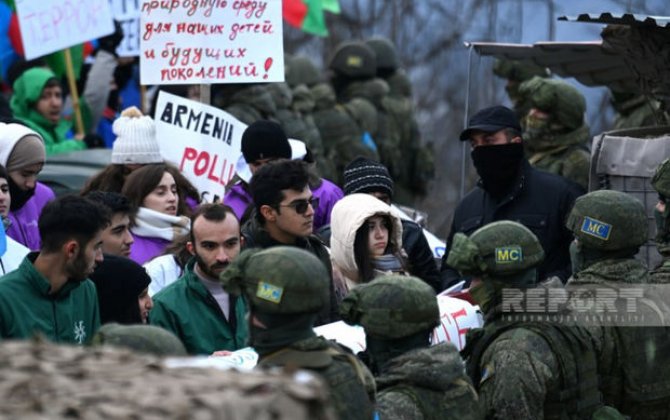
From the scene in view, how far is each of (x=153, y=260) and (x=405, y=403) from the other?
2824mm

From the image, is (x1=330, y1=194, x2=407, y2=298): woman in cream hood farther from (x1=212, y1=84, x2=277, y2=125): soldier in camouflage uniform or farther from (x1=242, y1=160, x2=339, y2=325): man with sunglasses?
(x1=212, y1=84, x2=277, y2=125): soldier in camouflage uniform

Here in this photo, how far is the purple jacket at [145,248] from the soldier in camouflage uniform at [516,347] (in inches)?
98.3

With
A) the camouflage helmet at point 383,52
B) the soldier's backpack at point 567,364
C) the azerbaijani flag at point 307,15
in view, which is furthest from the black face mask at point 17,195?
the camouflage helmet at point 383,52

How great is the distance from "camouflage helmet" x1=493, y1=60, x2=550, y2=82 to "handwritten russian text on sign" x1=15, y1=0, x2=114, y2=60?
377 cm

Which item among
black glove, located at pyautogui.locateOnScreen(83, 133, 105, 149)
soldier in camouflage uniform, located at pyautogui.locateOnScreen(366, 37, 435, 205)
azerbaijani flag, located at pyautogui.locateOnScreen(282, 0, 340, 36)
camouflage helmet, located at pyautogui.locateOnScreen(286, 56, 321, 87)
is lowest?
soldier in camouflage uniform, located at pyautogui.locateOnScreen(366, 37, 435, 205)

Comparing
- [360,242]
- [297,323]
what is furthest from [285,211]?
[297,323]

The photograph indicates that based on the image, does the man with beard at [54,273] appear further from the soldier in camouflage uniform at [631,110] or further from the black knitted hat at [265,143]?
the soldier in camouflage uniform at [631,110]

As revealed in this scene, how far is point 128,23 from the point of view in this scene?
13.9 meters

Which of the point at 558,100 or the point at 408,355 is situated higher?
the point at 558,100

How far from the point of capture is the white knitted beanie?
9422 mm

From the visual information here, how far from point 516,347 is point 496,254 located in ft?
1.41

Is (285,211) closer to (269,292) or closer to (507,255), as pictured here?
(507,255)

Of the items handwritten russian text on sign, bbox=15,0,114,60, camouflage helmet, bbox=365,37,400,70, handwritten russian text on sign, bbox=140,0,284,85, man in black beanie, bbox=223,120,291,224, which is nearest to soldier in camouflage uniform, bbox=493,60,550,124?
camouflage helmet, bbox=365,37,400,70

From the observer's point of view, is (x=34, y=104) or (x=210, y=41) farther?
(x=34, y=104)
